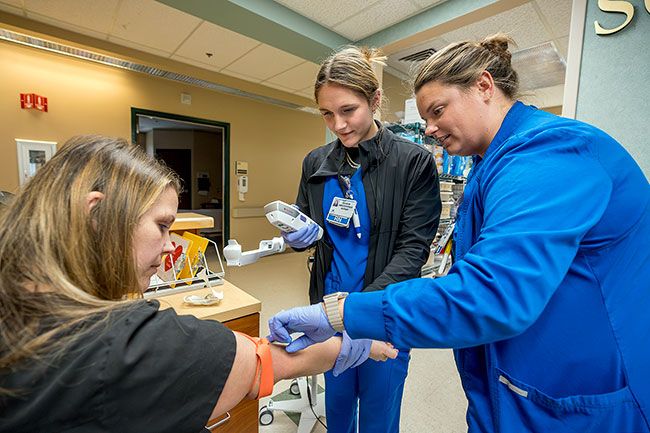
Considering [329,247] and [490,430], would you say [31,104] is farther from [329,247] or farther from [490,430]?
[490,430]

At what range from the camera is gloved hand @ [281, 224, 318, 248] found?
1092 mm

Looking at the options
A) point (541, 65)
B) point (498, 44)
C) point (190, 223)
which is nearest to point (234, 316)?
point (190, 223)

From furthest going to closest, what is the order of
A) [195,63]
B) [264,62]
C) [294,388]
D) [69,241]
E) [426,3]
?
1. [195,63]
2. [264,62]
3. [426,3]
4. [294,388]
5. [69,241]

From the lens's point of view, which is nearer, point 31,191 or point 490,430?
point 31,191

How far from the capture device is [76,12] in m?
2.91

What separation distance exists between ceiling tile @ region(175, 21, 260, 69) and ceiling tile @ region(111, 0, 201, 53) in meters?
0.09

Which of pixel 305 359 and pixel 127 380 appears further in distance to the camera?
pixel 305 359

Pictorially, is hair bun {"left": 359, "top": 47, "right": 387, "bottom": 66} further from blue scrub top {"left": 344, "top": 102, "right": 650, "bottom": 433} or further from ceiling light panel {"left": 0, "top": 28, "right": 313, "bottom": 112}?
ceiling light panel {"left": 0, "top": 28, "right": 313, "bottom": 112}

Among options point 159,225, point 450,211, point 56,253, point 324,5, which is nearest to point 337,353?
point 159,225

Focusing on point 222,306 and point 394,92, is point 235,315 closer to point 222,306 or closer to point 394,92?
point 222,306

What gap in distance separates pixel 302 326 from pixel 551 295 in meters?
0.52

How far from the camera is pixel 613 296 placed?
565 millimetres

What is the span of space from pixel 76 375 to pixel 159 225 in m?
0.36

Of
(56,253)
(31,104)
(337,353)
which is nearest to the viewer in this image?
(56,253)
